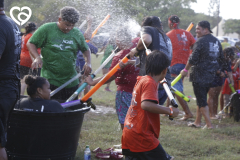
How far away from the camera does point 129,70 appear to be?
13.1ft

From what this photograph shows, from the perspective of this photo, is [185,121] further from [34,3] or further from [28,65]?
[34,3]

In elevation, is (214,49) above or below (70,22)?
below

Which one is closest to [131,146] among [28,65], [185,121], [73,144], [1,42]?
[73,144]

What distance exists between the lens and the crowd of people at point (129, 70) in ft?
8.73

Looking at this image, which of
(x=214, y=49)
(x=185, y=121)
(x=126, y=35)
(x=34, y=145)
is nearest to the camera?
(x=34, y=145)

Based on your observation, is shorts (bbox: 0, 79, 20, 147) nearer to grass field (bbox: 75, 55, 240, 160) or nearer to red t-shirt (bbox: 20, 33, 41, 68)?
grass field (bbox: 75, 55, 240, 160)

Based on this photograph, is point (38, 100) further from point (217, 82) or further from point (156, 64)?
point (217, 82)

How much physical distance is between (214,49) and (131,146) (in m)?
3.75

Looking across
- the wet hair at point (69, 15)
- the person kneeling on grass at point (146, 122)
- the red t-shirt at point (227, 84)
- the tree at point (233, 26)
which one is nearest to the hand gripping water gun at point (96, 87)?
the wet hair at point (69, 15)

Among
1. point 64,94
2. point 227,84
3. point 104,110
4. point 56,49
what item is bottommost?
point 104,110

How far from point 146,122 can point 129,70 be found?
139cm

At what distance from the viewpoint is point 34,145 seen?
3367mm

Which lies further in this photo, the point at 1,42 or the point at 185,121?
the point at 185,121

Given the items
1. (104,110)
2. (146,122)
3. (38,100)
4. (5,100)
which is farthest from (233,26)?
(5,100)
